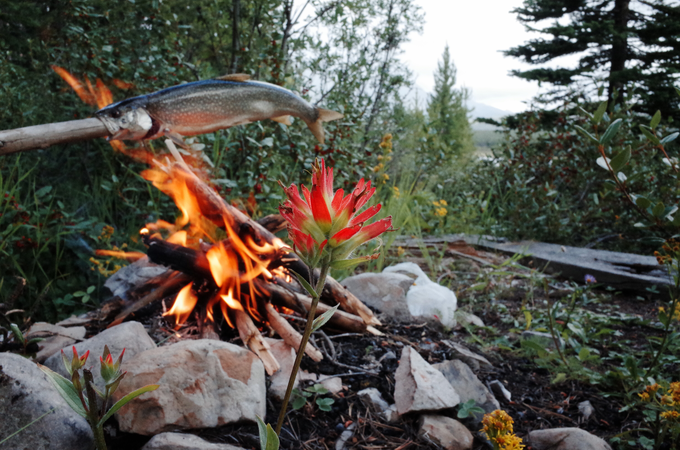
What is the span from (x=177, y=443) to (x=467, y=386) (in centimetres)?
117

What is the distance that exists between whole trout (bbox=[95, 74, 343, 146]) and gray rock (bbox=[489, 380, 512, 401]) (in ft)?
5.28

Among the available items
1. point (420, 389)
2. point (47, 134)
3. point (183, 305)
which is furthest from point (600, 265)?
point (47, 134)

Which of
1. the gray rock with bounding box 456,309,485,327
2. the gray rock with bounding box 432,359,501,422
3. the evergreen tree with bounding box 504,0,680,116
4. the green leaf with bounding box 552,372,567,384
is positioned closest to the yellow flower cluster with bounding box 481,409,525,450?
the gray rock with bounding box 432,359,501,422

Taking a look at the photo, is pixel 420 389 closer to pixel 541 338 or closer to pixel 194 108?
pixel 541 338

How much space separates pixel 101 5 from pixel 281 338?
3.97 meters

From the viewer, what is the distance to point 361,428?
1.54 meters

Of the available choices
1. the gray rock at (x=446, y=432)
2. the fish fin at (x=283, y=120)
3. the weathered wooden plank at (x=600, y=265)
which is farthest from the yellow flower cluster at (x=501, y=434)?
the weathered wooden plank at (x=600, y=265)

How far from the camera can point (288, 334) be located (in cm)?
192

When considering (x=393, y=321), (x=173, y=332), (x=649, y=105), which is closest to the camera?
(x=173, y=332)

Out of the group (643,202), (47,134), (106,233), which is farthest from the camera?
(106,233)

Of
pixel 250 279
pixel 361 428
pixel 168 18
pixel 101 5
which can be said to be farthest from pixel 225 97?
pixel 101 5

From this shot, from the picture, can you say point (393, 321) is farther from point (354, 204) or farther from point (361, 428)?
point (354, 204)

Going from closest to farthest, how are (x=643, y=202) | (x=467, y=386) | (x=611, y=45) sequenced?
(x=643, y=202) < (x=467, y=386) < (x=611, y=45)

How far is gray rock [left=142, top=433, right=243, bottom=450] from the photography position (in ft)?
3.76
